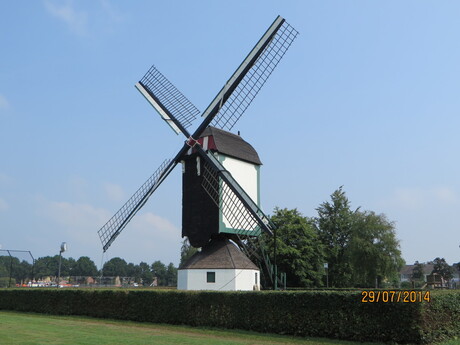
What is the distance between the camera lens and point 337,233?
2058 inches

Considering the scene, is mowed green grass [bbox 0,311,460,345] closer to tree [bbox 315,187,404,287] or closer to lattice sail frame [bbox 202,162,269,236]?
lattice sail frame [bbox 202,162,269,236]

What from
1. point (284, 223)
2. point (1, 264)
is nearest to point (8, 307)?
point (1, 264)

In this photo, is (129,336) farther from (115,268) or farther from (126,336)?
(115,268)

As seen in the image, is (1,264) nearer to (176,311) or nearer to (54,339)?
(176,311)

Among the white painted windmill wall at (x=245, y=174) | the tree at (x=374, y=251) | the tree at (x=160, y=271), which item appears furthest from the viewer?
the tree at (x=160, y=271)

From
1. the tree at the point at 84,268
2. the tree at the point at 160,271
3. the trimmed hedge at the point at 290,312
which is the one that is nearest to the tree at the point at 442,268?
the tree at the point at 160,271

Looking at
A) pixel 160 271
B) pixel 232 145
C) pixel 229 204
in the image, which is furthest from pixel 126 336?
pixel 160 271

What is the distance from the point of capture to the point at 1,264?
98.9 feet

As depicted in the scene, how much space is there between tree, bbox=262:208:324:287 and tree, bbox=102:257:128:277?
10989 centimetres
